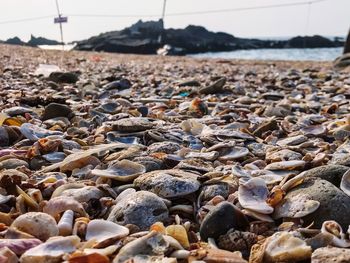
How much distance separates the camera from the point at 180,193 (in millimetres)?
1791

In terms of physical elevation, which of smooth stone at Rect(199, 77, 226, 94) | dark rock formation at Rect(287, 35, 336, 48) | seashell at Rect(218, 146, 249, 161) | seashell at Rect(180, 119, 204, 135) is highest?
seashell at Rect(218, 146, 249, 161)

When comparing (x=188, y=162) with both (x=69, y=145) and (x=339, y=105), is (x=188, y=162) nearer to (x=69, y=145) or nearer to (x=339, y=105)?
(x=69, y=145)

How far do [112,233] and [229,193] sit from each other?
1.91 ft

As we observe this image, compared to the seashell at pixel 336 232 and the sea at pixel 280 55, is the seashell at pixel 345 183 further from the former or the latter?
the sea at pixel 280 55

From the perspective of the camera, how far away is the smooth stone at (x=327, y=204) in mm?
1555

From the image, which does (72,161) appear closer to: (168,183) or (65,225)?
(168,183)

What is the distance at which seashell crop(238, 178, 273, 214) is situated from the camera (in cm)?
165

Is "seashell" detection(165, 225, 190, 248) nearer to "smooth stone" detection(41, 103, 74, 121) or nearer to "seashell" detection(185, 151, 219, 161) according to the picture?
"seashell" detection(185, 151, 219, 161)

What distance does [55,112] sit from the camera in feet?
11.2

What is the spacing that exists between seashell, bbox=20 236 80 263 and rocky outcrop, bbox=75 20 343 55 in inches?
1563

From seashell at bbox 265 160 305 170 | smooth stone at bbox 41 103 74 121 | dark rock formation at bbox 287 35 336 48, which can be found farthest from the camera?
dark rock formation at bbox 287 35 336 48

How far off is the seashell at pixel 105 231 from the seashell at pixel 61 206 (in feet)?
0.48

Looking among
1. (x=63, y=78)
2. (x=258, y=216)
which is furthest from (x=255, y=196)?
(x=63, y=78)

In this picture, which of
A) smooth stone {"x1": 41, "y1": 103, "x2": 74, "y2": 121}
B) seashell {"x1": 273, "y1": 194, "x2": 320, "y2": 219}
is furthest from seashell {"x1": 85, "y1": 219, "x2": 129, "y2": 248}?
smooth stone {"x1": 41, "y1": 103, "x2": 74, "y2": 121}
